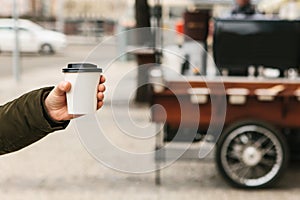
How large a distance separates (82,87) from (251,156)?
4.03 m

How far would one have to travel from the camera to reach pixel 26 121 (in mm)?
2166

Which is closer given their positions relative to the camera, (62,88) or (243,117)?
(62,88)

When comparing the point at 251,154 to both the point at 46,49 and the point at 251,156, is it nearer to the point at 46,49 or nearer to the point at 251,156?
the point at 251,156

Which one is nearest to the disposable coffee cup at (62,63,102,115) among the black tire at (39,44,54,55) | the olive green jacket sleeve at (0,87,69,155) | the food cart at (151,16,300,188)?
the olive green jacket sleeve at (0,87,69,155)

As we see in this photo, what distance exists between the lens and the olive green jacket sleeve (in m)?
2.15

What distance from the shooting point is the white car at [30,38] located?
17.5 m

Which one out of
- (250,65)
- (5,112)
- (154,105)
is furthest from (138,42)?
(5,112)

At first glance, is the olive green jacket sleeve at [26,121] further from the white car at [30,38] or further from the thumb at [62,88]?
the white car at [30,38]

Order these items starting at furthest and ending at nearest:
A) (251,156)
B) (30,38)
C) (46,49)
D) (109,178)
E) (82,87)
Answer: (46,49), (30,38), (109,178), (251,156), (82,87)

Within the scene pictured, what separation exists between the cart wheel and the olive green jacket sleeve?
147 inches

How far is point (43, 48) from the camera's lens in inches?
1047

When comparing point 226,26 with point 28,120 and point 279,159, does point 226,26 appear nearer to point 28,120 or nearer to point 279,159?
point 279,159

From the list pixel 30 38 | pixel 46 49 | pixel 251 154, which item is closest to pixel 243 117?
pixel 251 154

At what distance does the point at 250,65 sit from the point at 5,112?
4.83 m
